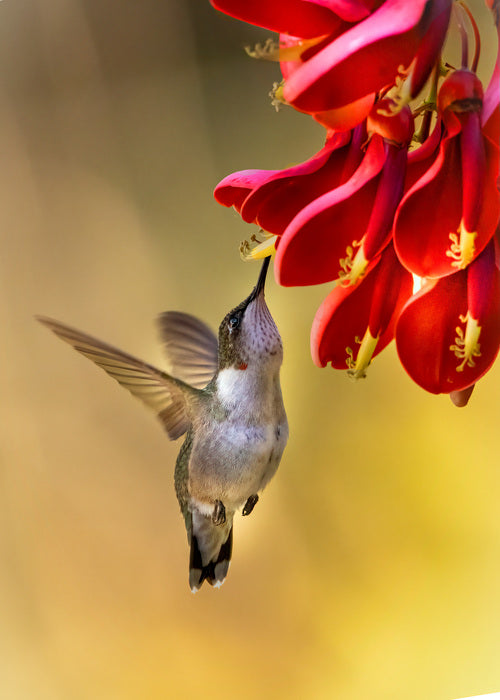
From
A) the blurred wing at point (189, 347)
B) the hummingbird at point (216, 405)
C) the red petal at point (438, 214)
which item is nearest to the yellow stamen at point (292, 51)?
the red petal at point (438, 214)

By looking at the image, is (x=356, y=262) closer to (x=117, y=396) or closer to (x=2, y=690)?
(x=117, y=396)

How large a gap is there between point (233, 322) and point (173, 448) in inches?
7.5

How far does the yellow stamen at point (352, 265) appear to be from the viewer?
43 cm

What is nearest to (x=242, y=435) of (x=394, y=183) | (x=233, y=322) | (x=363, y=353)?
(x=233, y=322)

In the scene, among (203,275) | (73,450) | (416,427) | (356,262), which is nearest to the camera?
(356,262)

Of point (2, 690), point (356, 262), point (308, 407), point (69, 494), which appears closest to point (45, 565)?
point (69, 494)

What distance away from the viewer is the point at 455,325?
0.44 metres

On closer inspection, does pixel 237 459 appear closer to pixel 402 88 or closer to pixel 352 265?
pixel 352 265

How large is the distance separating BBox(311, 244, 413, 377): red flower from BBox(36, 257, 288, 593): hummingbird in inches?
8.4

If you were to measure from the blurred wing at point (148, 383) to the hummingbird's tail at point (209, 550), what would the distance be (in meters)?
0.12

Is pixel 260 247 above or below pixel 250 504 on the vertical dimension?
above

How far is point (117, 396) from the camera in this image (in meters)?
0.86

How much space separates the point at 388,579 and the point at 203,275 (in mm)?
424

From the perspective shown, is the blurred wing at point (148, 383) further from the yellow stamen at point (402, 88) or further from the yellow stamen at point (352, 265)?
the yellow stamen at point (402, 88)
